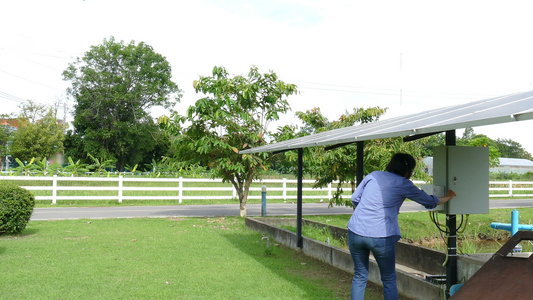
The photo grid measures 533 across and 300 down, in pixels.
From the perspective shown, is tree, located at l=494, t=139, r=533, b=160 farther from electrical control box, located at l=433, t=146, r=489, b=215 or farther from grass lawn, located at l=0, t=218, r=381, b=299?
electrical control box, located at l=433, t=146, r=489, b=215

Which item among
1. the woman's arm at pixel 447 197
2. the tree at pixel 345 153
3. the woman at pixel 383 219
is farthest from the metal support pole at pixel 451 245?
the tree at pixel 345 153

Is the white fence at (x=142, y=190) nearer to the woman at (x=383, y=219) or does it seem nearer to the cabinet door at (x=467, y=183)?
the cabinet door at (x=467, y=183)

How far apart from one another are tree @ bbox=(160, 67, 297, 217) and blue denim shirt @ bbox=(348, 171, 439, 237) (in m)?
8.97

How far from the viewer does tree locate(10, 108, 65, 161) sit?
39.4 m

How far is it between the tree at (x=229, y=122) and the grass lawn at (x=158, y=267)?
2.79m

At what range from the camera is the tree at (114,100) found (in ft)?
156

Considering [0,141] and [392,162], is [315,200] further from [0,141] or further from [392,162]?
[0,141]

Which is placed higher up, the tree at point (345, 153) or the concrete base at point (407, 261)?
the tree at point (345, 153)

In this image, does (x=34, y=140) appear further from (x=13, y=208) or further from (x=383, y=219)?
(x=383, y=219)

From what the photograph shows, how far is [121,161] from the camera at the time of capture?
166ft

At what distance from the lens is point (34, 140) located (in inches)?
1566

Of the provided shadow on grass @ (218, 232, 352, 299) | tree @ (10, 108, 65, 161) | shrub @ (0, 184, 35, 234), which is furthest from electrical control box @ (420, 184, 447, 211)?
tree @ (10, 108, 65, 161)

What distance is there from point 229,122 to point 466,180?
31.6 ft

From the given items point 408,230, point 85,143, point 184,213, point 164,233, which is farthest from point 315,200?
point 85,143
